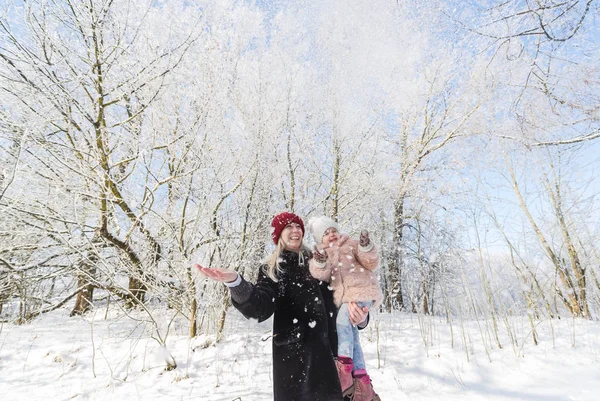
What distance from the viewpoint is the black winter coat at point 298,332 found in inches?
59.9

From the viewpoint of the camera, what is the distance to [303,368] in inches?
61.3

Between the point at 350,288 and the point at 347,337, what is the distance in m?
0.28

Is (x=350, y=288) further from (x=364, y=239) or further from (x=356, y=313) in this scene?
(x=364, y=239)

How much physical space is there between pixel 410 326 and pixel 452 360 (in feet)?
5.39

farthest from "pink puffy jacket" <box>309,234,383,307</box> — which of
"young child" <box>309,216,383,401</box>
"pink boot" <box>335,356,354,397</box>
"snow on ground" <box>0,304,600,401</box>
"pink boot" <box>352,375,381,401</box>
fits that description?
"snow on ground" <box>0,304,600,401</box>

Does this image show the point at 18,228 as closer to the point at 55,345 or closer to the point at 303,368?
the point at 55,345

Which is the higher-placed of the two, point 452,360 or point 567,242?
point 567,242

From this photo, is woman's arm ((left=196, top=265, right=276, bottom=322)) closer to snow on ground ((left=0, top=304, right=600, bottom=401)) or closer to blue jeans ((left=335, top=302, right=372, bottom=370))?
blue jeans ((left=335, top=302, right=372, bottom=370))

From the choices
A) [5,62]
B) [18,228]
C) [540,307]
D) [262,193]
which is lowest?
[540,307]

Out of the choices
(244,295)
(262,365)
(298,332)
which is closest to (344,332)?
(298,332)

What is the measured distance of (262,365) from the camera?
13.3 ft

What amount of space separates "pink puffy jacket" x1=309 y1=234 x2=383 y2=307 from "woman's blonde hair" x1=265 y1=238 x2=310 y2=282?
0.40ft

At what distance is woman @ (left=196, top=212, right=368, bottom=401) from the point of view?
1.50 meters

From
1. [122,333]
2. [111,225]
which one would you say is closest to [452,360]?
[122,333]
